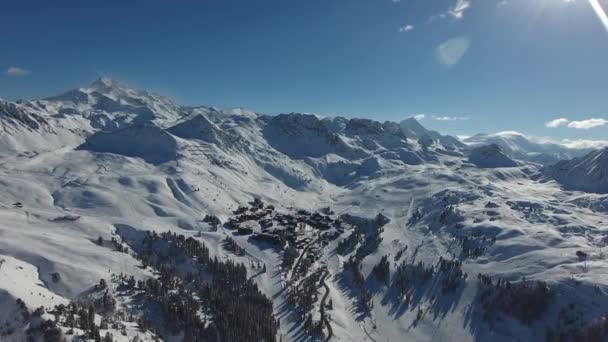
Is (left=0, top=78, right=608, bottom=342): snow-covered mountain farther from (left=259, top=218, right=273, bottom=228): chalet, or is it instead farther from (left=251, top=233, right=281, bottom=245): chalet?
(left=251, top=233, right=281, bottom=245): chalet

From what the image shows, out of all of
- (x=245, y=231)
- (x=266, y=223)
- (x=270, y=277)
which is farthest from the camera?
(x=266, y=223)

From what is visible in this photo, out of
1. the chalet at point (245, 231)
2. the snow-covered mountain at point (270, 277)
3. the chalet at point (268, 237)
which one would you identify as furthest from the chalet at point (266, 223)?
the chalet at point (268, 237)

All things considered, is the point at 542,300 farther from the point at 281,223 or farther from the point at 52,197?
the point at 52,197

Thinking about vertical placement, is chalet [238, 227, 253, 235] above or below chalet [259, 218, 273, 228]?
below

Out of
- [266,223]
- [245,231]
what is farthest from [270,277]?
[266,223]

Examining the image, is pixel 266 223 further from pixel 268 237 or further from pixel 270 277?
pixel 270 277

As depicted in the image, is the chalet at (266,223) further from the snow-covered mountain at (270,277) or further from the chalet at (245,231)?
the chalet at (245,231)

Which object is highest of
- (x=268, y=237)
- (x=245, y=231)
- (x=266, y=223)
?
(x=266, y=223)

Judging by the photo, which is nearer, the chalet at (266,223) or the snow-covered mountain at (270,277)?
the snow-covered mountain at (270,277)

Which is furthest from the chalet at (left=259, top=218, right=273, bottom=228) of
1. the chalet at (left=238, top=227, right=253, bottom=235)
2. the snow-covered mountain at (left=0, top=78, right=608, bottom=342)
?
the chalet at (left=238, top=227, right=253, bottom=235)

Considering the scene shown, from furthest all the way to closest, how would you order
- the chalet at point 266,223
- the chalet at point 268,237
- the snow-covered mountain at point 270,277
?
1. the chalet at point 266,223
2. the chalet at point 268,237
3. the snow-covered mountain at point 270,277

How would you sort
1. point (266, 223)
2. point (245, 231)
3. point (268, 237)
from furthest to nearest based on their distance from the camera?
point (266, 223), point (245, 231), point (268, 237)

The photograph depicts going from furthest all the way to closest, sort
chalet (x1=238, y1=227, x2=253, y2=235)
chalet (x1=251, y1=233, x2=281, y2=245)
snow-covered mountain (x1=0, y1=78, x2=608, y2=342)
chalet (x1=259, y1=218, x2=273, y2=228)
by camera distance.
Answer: chalet (x1=259, y1=218, x2=273, y2=228) < chalet (x1=238, y1=227, x2=253, y2=235) < chalet (x1=251, y1=233, x2=281, y2=245) < snow-covered mountain (x1=0, y1=78, x2=608, y2=342)
